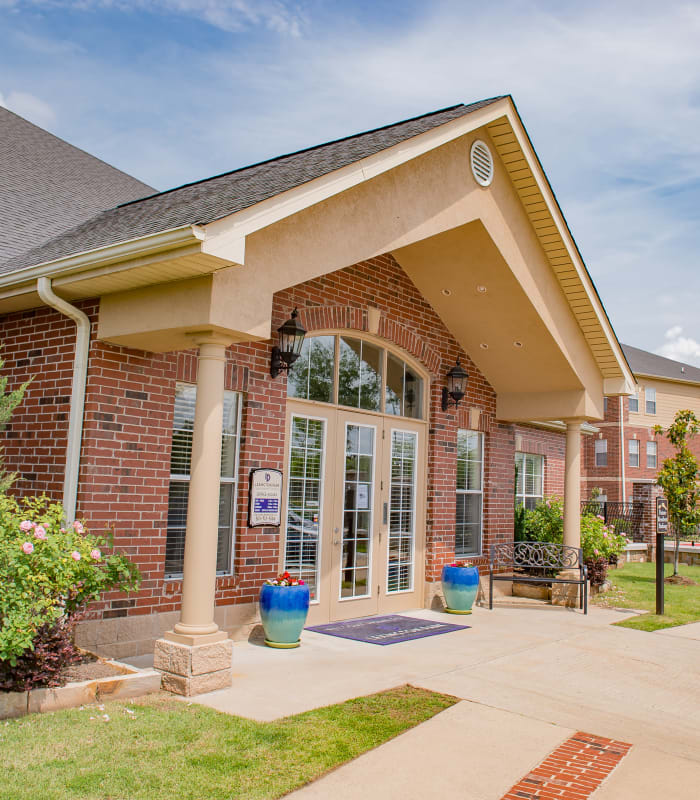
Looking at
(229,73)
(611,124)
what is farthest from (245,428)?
(611,124)

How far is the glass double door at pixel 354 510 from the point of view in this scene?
334 inches

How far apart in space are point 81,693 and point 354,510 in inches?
178

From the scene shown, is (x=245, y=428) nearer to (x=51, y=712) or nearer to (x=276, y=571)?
(x=276, y=571)

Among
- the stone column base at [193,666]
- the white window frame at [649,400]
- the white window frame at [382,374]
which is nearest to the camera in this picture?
the stone column base at [193,666]

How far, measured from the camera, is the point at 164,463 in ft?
22.9

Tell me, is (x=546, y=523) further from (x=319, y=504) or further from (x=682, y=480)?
(x=319, y=504)

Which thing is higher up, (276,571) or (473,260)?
(473,260)

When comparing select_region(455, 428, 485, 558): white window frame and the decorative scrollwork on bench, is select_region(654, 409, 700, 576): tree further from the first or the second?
select_region(455, 428, 485, 558): white window frame

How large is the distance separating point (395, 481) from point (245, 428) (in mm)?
2831

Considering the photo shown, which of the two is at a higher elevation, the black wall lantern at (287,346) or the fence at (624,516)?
the black wall lantern at (287,346)

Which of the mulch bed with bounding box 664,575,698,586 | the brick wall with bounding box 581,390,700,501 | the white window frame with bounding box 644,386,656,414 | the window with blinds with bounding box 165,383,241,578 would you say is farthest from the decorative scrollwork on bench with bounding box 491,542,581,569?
the white window frame with bounding box 644,386,656,414

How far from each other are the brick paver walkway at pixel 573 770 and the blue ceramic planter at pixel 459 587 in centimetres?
463

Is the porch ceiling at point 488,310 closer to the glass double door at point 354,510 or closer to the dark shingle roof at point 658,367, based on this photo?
the glass double door at point 354,510

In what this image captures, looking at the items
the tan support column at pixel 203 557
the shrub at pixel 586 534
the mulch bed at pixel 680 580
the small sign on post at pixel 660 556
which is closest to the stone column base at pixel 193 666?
the tan support column at pixel 203 557
